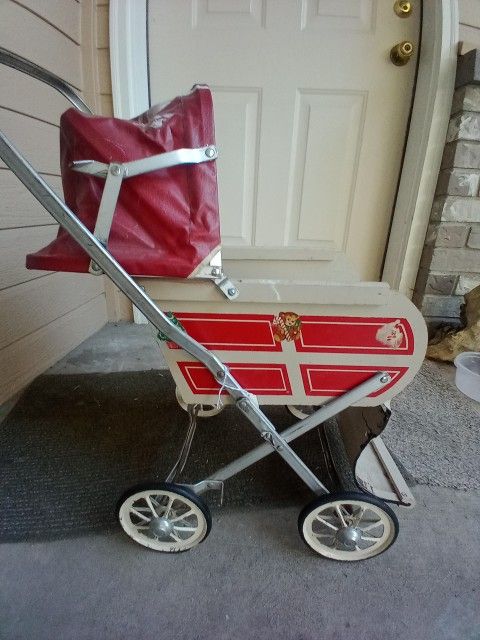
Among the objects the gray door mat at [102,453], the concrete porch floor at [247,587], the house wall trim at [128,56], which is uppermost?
the house wall trim at [128,56]

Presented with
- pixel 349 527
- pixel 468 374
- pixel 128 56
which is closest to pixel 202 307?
pixel 349 527

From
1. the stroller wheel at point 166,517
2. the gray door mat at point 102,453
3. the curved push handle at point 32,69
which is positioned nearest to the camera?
the curved push handle at point 32,69

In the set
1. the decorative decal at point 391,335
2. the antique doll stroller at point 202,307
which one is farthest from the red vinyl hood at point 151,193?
the decorative decal at point 391,335

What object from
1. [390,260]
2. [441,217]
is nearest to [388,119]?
[441,217]

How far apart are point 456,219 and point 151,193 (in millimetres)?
1557

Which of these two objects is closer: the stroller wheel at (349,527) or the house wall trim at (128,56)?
the stroller wheel at (349,527)

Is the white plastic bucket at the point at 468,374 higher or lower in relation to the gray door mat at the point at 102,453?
higher

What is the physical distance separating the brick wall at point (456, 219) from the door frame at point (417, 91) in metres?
0.04

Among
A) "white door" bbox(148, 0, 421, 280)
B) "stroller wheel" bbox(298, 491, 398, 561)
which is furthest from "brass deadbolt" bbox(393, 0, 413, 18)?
"stroller wheel" bbox(298, 491, 398, 561)

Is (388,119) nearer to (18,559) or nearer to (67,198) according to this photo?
(67,198)

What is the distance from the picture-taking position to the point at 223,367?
0.72 meters

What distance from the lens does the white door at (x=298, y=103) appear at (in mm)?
1562

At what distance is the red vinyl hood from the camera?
0.58 meters

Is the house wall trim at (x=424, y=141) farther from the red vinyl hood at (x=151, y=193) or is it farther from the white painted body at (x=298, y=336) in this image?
the red vinyl hood at (x=151, y=193)
